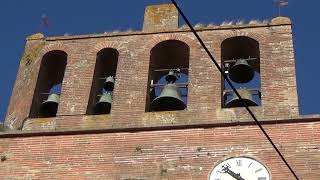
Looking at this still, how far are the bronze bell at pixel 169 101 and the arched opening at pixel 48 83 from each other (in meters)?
1.89

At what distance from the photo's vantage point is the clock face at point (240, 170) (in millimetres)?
15203

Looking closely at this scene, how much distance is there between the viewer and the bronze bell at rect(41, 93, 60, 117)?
690 inches

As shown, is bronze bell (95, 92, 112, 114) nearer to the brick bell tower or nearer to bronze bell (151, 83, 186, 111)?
the brick bell tower

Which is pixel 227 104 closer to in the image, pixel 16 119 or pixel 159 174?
pixel 159 174

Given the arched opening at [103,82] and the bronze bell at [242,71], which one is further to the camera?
the bronze bell at [242,71]

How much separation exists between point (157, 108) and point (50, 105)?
6.77ft

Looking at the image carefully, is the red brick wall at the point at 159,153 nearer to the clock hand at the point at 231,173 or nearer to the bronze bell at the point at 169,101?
the clock hand at the point at 231,173

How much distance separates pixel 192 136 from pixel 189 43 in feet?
8.15

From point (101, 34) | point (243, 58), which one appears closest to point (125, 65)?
point (101, 34)

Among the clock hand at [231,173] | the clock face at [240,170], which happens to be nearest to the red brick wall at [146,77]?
the clock face at [240,170]

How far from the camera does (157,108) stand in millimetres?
16984

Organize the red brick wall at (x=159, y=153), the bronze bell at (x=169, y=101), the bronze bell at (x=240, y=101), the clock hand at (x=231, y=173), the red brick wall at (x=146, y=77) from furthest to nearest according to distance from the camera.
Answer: the bronze bell at (x=169, y=101) → the bronze bell at (x=240, y=101) → the red brick wall at (x=146, y=77) → the red brick wall at (x=159, y=153) → the clock hand at (x=231, y=173)

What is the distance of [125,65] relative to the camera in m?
17.7

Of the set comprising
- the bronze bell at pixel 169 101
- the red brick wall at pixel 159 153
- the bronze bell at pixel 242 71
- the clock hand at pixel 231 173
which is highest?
the bronze bell at pixel 242 71
